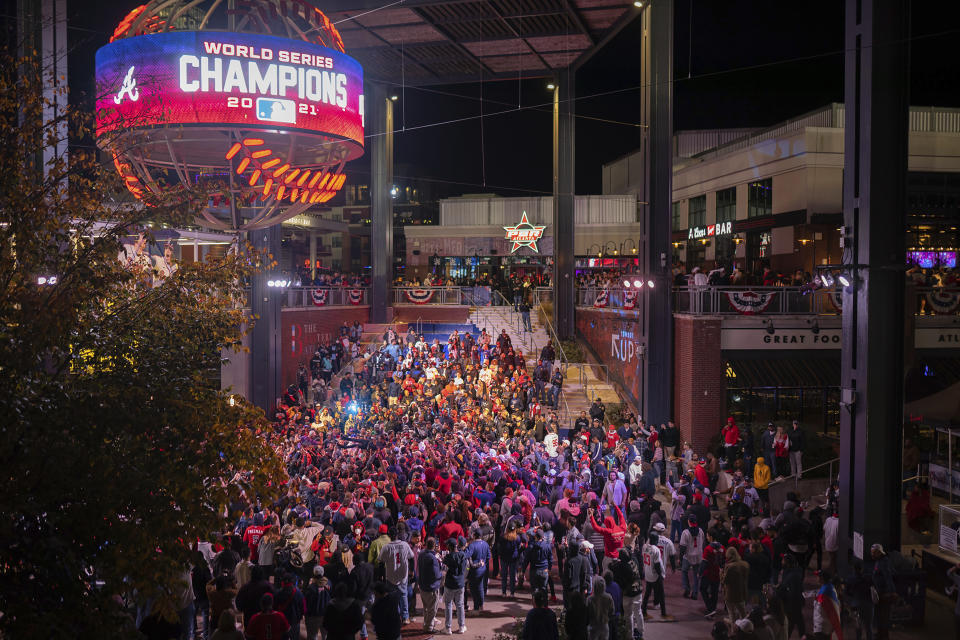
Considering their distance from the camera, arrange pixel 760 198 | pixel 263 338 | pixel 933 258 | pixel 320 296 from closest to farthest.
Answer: pixel 263 338 → pixel 933 258 → pixel 320 296 → pixel 760 198

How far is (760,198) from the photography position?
37.1 m

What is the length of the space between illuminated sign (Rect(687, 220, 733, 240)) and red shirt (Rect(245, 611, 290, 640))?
34570 mm

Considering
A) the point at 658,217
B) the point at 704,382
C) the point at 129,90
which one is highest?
the point at 129,90

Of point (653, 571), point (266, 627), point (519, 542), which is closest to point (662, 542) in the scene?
point (653, 571)

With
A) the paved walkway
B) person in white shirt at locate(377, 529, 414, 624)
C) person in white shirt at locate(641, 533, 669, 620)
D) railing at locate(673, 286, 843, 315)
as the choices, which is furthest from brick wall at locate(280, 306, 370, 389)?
person in white shirt at locate(641, 533, 669, 620)

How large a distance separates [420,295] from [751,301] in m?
21.8

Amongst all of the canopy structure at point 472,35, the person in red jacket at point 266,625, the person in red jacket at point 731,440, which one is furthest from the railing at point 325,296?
the person in red jacket at point 266,625

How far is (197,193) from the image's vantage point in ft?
27.1

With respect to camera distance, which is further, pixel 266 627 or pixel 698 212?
pixel 698 212

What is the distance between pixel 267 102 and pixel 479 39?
75.1 feet

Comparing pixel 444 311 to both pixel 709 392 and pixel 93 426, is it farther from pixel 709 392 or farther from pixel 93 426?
pixel 93 426

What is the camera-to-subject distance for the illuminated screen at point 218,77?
1194 centimetres

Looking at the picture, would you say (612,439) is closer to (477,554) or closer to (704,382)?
(704,382)

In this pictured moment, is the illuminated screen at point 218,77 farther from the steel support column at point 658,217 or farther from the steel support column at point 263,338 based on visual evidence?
the steel support column at point 263,338
